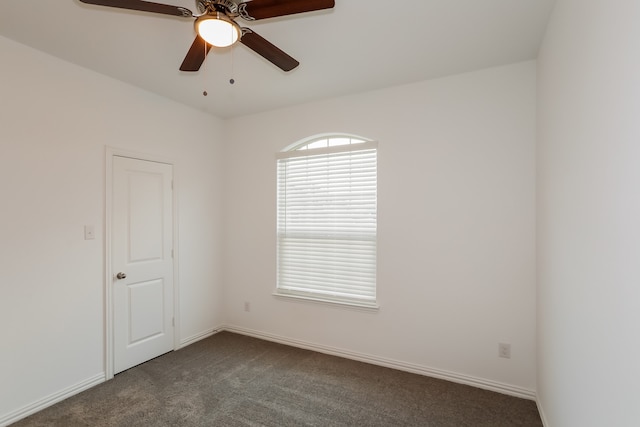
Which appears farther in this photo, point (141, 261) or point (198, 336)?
point (198, 336)

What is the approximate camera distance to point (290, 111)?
3.70 meters

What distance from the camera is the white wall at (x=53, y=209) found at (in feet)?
7.58

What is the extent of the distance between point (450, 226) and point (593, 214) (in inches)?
62.1

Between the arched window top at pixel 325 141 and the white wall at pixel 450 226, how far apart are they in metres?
0.08

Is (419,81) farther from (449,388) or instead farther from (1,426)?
(1,426)

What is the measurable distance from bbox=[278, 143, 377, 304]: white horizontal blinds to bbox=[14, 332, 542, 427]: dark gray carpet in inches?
31.5

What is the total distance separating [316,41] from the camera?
2.33 m

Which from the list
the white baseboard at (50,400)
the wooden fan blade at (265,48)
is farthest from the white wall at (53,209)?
the wooden fan blade at (265,48)

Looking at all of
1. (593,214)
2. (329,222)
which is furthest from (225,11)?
(329,222)

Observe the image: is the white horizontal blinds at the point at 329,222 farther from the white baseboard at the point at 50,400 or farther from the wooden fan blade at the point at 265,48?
the white baseboard at the point at 50,400

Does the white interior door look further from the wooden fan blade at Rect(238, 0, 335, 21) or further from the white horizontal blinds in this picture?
the wooden fan blade at Rect(238, 0, 335, 21)

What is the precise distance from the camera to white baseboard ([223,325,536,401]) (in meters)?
2.62

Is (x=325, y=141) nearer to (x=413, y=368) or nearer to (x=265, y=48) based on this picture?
(x=265, y=48)

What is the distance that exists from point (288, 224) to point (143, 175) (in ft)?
5.21
